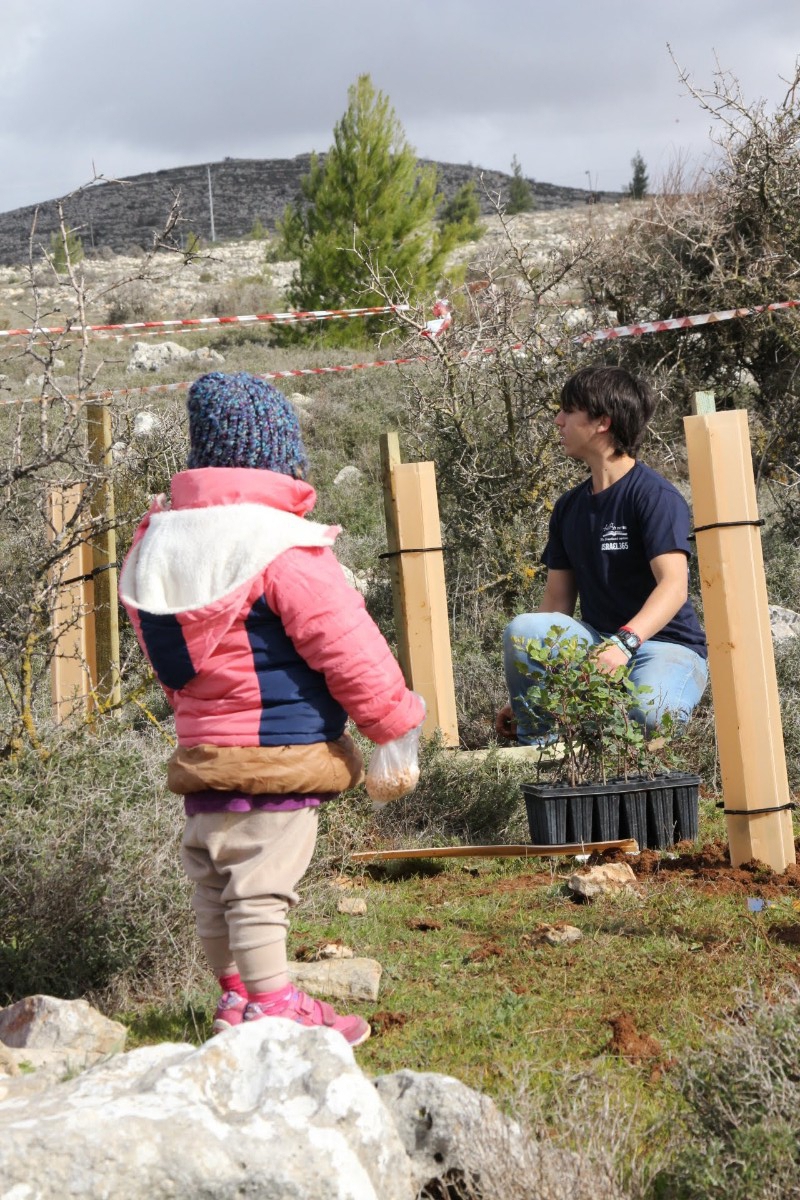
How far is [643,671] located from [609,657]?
0.38 meters

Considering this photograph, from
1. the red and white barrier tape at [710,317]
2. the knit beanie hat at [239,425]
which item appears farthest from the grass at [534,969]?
the red and white barrier tape at [710,317]

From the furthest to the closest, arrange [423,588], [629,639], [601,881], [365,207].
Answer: [365,207] < [423,588] < [629,639] < [601,881]

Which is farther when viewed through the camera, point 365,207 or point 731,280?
point 365,207

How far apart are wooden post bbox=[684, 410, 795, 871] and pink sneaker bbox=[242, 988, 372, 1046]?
5.50 feet

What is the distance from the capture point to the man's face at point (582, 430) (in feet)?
15.7

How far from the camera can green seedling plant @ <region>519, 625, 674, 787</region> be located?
4324 mm

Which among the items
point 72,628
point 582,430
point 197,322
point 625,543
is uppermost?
point 197,322

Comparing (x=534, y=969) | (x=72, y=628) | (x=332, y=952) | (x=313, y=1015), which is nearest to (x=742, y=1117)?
(x=313, y=1015)

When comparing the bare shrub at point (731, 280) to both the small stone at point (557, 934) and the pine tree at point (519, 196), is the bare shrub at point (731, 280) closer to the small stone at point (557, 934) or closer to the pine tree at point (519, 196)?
the small stone at point (557, 934)

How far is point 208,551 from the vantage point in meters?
2.75

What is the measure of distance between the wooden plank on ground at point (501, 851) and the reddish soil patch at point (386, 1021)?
1.28 metres

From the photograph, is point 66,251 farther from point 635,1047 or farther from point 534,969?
point 635,1047

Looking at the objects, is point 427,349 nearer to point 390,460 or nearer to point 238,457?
point 390,460

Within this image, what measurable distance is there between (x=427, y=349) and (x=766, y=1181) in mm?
6156
